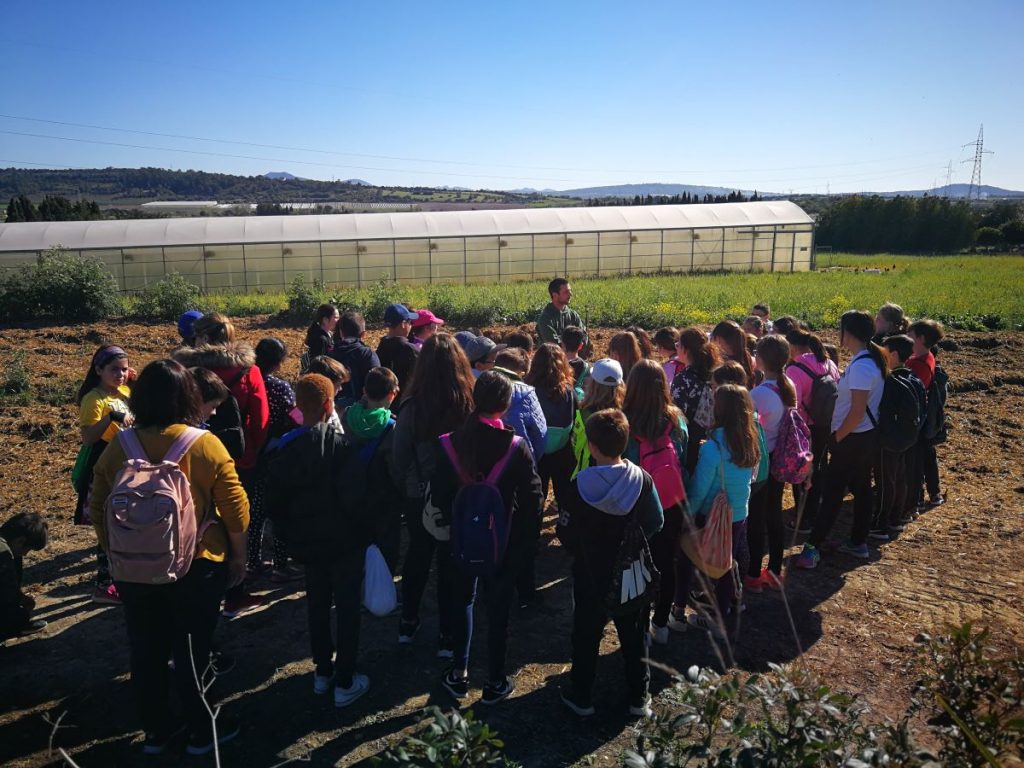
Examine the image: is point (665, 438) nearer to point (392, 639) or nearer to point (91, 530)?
point (392, 639)

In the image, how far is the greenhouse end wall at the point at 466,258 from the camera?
2478 cm

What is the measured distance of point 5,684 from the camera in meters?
4.04

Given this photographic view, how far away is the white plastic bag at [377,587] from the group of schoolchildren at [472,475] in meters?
0.08

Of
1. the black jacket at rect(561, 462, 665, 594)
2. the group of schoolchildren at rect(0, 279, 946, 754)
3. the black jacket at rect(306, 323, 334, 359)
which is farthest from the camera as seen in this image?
the black jacket at rect(306, 323, 334, 359)

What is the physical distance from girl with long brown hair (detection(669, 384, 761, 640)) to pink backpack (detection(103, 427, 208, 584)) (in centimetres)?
257

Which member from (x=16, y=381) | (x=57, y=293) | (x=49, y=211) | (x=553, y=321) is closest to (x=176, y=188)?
(x=49, y=211)

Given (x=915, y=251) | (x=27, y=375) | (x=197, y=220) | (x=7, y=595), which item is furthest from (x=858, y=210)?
(x=7, y=595)

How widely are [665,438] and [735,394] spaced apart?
456 millimetres

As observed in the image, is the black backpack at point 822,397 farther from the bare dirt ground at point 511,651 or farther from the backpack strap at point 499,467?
A: the backpack strap at point 499,467

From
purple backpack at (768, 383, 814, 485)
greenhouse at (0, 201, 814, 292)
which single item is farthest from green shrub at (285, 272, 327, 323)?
purple backpack at (768, 383, 814, 485)

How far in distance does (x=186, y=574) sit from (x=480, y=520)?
1.34 metres

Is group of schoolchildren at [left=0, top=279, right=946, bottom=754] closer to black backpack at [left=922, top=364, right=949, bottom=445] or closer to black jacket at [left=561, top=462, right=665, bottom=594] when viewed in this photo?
black jacket at [left=561, top=462, right=665, bottom=594]

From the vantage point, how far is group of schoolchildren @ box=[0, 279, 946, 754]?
3369 millimetres

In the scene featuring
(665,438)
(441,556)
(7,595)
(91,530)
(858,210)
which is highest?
(858,210)
